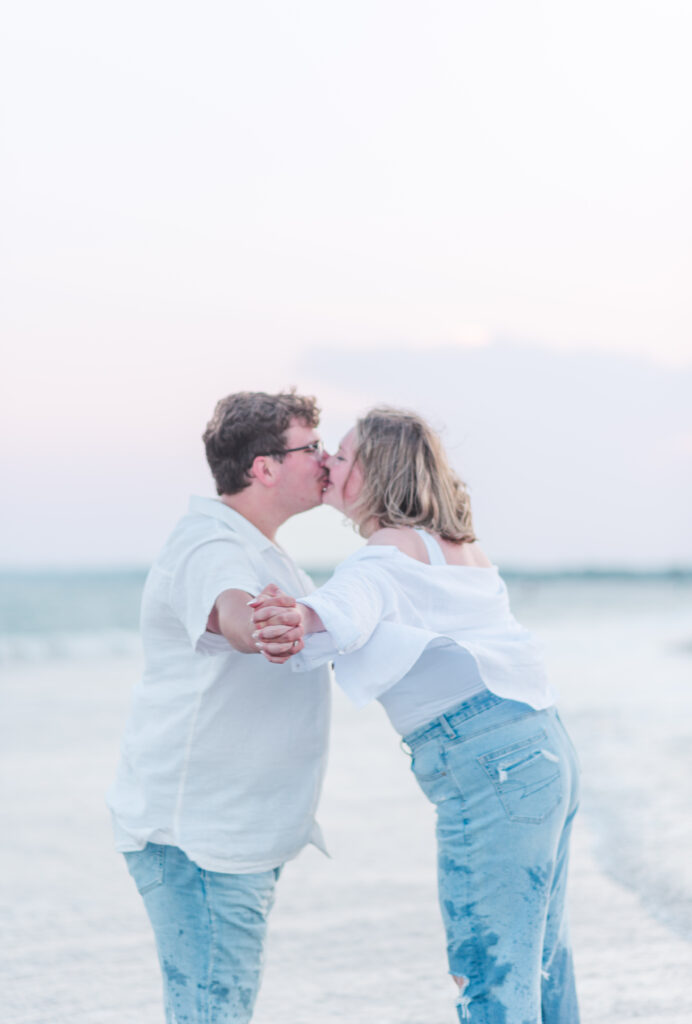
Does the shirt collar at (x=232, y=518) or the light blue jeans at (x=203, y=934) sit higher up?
the shirt collar at (x=232, y=518)

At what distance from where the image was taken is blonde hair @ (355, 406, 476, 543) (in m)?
2.45

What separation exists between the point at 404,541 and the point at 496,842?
2.30 feet

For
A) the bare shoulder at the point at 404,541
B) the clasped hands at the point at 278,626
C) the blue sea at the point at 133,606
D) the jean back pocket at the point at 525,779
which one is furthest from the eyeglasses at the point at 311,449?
the blue sea at the point at 133,606

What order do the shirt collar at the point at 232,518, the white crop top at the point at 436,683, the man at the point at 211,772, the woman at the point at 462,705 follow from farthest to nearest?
the shirt collar at the point at 232,518
the man at the point at 211,772
the white crop top at the point at 436,683
the woman at the point at 462,705

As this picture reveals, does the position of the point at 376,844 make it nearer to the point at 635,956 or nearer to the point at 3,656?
the point at 635,956

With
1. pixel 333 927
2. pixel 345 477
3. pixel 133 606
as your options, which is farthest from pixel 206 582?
pixel 133 606

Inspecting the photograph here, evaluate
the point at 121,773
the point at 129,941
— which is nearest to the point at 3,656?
the point at 129,941

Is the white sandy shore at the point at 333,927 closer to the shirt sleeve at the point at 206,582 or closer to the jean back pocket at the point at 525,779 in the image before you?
the jean back pocket at the point at 525,779

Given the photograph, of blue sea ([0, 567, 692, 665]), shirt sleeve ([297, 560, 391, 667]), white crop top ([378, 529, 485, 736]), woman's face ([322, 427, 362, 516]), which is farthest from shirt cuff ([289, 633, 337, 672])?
blue sea ([0, 567, 692, 665])

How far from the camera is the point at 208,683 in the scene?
2.54 metres

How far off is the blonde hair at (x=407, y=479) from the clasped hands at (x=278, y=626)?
40 cm

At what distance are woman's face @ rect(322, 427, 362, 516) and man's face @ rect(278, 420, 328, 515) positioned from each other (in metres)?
0.07

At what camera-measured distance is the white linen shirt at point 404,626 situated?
2.19 m

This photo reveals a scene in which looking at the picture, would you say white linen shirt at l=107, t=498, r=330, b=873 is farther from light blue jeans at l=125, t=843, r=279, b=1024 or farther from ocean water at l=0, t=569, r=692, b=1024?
ocean water at l=0, t=569, r=692, b=1024
